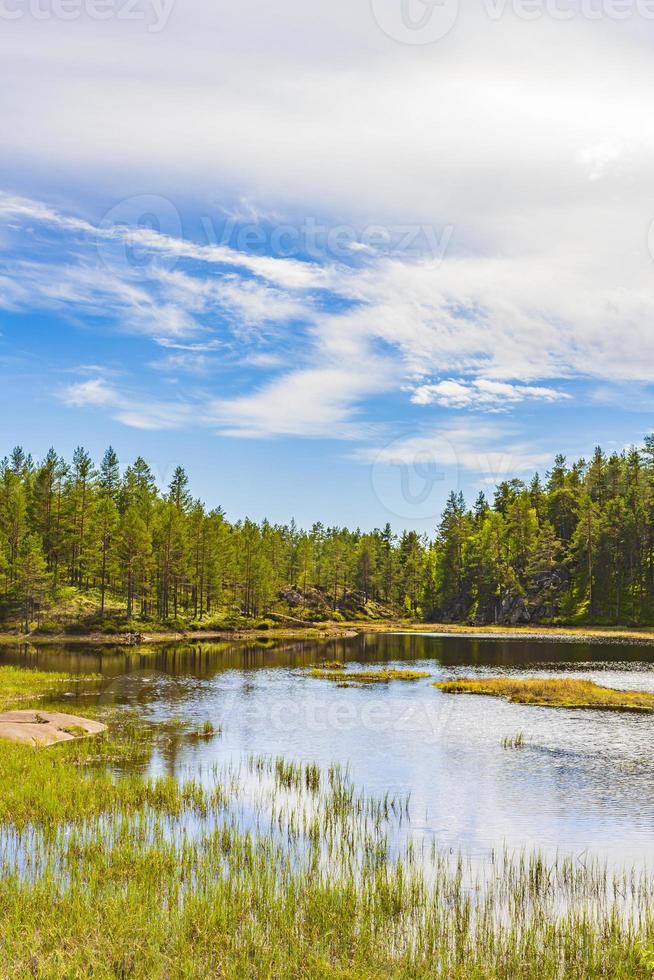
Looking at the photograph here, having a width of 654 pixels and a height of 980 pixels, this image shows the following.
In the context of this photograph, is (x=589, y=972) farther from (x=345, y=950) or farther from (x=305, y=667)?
(x=305, y=667)

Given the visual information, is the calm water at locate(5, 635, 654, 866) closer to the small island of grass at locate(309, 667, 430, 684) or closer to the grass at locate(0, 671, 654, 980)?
the small island of grass at locate(309, 667, 430, 684)

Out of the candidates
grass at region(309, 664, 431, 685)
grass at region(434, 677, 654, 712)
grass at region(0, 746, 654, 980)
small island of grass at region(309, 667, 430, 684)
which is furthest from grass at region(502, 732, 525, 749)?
small island of grass at region(309, 667, 430, 684)

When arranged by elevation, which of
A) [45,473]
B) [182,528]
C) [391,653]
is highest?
[45,473]

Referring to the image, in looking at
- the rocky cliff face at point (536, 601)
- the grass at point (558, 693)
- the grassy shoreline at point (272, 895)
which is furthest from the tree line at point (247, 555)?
the grassy shoreline at point (272, 895)

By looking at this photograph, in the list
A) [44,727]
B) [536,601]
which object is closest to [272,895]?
[44,727]

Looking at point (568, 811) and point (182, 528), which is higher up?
point (182, 528)

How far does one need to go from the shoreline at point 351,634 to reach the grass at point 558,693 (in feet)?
186

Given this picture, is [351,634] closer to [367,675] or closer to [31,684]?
[367,675]

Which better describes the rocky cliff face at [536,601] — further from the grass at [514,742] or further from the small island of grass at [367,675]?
the grass at [514,742]

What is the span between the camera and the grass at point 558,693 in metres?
52.4

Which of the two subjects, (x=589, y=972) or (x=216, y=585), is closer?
(x=589, y=972)

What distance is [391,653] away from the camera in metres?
100

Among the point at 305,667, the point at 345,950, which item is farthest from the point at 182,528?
the point at 345,950

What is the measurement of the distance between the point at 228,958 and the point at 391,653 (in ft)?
289
